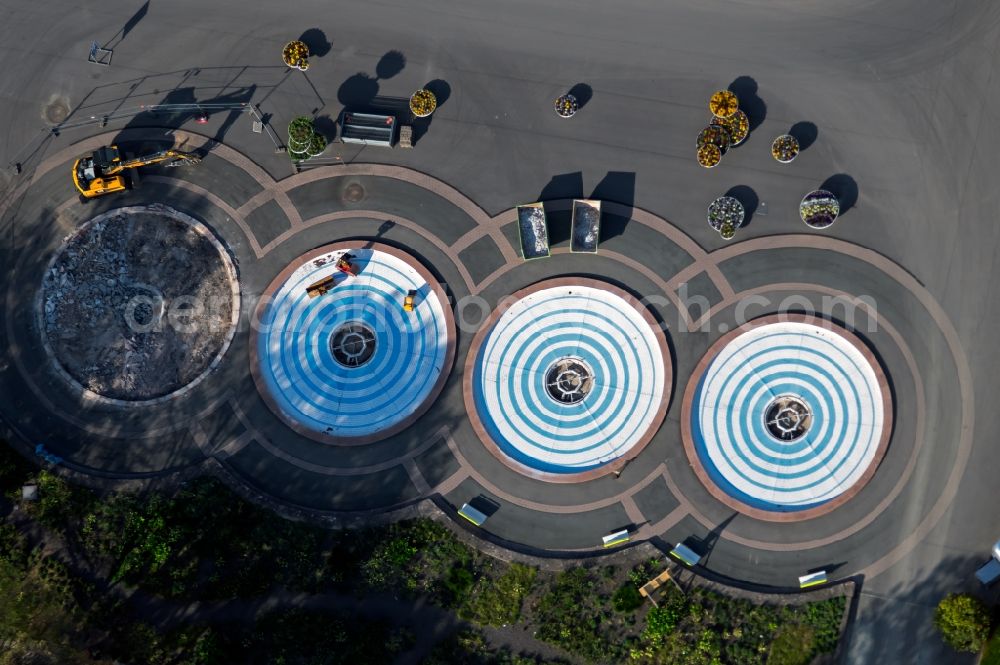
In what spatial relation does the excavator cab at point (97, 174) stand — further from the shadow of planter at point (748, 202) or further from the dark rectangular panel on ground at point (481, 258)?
the shadow of planter at point (748, 202)

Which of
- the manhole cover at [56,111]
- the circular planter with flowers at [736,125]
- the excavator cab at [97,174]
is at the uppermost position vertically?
the circular planter with flowers at [736,125]

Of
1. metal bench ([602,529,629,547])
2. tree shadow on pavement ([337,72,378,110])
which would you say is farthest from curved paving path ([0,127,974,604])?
tree shadow on pavement ([337,72,378,110])

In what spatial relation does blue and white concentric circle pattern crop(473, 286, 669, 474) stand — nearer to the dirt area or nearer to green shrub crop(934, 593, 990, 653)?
the dirt area

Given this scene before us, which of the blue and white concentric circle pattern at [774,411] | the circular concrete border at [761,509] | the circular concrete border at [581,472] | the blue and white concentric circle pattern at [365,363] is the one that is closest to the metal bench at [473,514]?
the circular concrete border at [581,472]

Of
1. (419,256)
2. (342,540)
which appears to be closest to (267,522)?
(342,540)

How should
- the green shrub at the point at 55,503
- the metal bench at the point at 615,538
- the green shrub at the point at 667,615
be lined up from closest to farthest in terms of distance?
the green shrub at the point at 667,615 → the metal bench at the point at 615,538 → the green shrub at the point at 55,503

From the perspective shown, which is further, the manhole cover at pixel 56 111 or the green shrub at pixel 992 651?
the manhole cover at pixel 56 111
